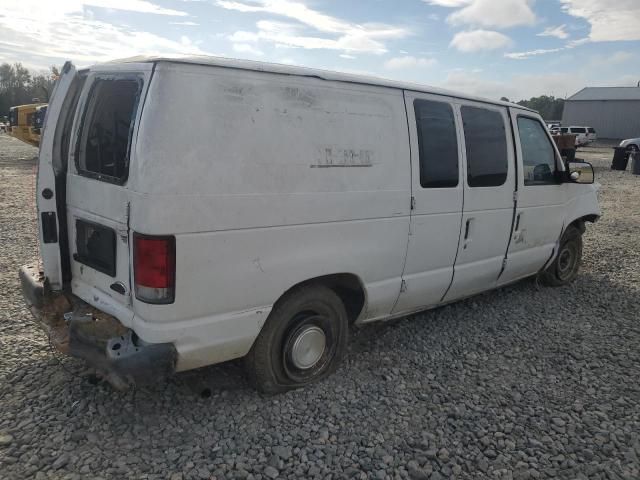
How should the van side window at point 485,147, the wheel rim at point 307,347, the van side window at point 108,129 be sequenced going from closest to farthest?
the van side window at point 108,129 → the wheel rim at point 307,347 → the van side window at point 485,147

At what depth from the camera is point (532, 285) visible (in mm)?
6059

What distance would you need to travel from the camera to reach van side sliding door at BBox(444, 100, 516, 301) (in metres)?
4.21

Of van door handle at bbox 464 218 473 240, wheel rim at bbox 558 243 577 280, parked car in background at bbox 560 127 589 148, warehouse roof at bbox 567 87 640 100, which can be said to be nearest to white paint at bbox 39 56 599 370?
van door handle at bbox 464 218 473 240

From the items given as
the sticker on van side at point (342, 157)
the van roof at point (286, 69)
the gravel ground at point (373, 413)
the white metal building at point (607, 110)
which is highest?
the white metal building at point (607, 110)

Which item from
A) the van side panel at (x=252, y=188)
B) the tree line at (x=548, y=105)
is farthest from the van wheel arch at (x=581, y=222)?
the tree line at (x=548, y=105)

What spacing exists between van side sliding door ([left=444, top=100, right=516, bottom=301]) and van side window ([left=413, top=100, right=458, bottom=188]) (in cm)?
18

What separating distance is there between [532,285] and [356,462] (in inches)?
161

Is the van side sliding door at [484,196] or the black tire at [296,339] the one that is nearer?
the black tire at [296,339]

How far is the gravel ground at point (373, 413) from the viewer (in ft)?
9.14

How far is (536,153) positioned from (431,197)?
1.86 meters

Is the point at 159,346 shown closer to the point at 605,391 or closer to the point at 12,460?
the point at 12,460

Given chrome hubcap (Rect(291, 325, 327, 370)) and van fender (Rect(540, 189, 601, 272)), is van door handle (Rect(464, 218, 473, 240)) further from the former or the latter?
van fender (Rect(540, 189, 601, 272))

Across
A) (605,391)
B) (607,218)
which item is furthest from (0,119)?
(605,391)

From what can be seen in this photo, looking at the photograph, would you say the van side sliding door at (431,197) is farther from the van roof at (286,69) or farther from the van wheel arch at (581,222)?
the van wheel arch at (581,222)
